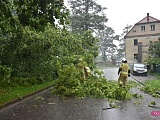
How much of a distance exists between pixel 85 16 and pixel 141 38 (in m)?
13.0

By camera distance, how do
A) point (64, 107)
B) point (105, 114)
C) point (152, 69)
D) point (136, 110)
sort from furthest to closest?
point (152, 69) → point (64, 107) → point (136, 110) → point (105, 114)

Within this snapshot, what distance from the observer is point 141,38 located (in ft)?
167

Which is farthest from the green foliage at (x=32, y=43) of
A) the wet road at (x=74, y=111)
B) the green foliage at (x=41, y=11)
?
the wet road at (x=74, y=111)

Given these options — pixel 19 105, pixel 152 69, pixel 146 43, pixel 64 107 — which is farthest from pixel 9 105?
pixel 146 43

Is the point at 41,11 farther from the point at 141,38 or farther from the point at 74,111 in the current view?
the point at 141,38

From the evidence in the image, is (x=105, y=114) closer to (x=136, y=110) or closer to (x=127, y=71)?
(x=136, y=110)

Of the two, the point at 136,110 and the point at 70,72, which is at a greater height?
the point at 70,72

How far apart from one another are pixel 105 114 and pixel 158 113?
79.6 inches

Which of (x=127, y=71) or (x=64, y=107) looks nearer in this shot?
(x=64, y=107)

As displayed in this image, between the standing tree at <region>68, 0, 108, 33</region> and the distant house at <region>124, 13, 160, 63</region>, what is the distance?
728 cm

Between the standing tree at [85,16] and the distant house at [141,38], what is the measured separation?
23.9 ft

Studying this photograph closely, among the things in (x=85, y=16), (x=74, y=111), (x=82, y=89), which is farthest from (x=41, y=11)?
(x=85, y=16)

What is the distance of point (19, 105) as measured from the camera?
34.5 ft

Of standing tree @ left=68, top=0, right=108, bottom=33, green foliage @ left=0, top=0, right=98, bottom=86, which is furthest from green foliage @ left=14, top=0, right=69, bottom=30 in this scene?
standing tree @ left=68, top=0, right=108, bottom=33
